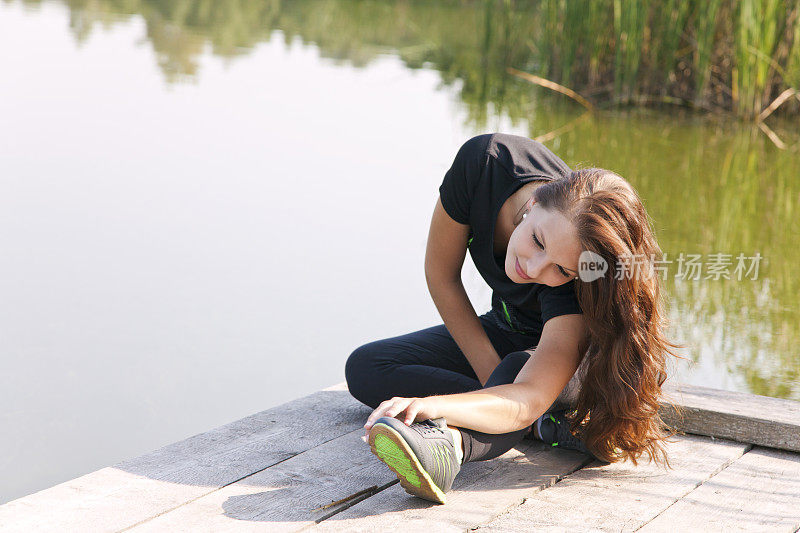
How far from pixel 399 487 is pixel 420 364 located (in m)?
0.38

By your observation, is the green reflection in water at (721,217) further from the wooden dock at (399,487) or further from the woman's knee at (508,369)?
the woman's knee at (508,369)

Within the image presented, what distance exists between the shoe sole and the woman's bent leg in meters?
0.10

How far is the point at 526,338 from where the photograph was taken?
6.15ft

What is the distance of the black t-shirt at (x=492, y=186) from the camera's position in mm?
1713

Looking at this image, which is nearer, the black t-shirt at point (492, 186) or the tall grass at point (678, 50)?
the black t-shirt at point (492, 186)

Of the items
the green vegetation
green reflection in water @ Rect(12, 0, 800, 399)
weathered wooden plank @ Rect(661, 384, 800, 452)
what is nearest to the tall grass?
the green vegetation

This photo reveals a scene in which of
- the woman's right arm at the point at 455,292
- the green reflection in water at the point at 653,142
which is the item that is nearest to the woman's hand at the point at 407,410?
the woman's right arm at the point at 455,292

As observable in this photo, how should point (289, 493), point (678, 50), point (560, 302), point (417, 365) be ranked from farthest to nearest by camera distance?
1. point (678, 50)
2. point (417, 365)
3. point (560, 302)
4. point (289, 493)

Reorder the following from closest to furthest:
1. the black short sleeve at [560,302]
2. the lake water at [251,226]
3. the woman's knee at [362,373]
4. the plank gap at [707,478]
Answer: the plank gap at [707,478] → the black short sleeve at [560,302] → the woman's knee at [362,373] → the lake water at [251,226]

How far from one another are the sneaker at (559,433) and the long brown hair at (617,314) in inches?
1.6

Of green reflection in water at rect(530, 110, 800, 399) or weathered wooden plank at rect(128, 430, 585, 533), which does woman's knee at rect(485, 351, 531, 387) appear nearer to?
weathered wooden plank at rect(128, 430, 585, 533)

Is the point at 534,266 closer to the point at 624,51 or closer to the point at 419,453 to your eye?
the point at 419,453

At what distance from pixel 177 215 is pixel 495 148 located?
7.61 ft

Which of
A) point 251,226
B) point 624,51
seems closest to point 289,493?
point 251,226
